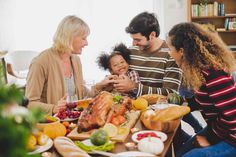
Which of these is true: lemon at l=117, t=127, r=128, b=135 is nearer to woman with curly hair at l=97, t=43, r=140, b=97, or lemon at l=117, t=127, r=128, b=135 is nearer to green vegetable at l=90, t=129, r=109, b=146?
green vegetable at l=90, t=129, r=109, b=146

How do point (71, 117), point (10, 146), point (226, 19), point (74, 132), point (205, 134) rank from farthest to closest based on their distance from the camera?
1. point (226, 19)
2. point (205, 134)
3. point (71, 117)
4. point (74, 132)
5. point (10, 146)

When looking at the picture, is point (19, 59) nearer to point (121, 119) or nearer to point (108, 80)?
point (108, 80)

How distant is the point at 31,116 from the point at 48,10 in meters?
4.94

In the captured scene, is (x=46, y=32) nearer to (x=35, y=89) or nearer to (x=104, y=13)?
(x=104, y=13)

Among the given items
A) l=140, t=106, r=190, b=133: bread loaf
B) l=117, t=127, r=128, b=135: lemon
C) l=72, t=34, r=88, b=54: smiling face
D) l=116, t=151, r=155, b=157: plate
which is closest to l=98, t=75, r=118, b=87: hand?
l=72, t=34, r=88, b=54: smiling face

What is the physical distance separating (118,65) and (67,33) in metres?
0.44

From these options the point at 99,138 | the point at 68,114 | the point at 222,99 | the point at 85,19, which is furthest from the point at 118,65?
the point at 85,19

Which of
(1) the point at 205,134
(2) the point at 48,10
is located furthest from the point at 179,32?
(2) the point at 48,10

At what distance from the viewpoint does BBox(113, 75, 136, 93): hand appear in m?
2.41

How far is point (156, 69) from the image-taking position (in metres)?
2.59

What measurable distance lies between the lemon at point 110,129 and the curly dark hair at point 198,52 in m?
0.51

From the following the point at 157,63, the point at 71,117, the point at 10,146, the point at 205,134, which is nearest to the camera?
the point at 10,146

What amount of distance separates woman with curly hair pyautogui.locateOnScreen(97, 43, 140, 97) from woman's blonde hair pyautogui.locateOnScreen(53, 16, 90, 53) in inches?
11.3

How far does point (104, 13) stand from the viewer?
17.1 feet
